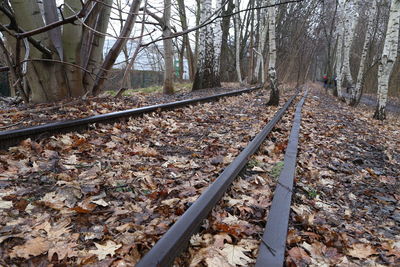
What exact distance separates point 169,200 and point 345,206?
1.87 m

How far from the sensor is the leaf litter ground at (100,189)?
1.83 m

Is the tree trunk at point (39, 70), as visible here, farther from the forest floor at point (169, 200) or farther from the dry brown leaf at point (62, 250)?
the dry brown leaf at point (62, 250)

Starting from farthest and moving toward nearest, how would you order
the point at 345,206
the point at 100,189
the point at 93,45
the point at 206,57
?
the point at 206,57
the point at 93,45
the point at 345,206
the point at 100,189

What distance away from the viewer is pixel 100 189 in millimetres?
2623

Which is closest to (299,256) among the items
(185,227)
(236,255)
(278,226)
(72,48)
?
(278,226)

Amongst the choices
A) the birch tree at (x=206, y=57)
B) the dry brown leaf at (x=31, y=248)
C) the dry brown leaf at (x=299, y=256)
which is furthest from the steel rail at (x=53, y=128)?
the birch tree at (x=206, y=57)

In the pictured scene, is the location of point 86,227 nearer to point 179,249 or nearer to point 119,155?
point 179,249

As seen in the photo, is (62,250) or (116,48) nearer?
(62,250)

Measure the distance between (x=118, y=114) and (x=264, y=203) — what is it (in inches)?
124

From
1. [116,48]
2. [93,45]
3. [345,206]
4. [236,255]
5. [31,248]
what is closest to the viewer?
[31,248]

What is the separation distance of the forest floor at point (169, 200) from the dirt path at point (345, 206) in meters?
0.01

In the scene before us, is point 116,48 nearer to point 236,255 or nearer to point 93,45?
point 93,45

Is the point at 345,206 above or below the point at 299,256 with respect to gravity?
below

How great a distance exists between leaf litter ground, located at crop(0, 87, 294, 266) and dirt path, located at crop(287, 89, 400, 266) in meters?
0.95
